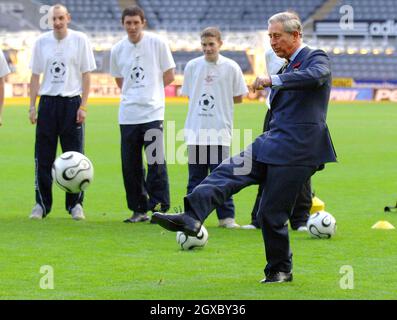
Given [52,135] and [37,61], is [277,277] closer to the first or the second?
[52,135]

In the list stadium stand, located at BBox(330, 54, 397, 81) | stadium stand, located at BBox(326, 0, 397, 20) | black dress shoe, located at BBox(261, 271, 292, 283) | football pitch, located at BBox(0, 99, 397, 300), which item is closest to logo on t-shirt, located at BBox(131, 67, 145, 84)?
football pitch, located at BBox(0, 99, 397, 300)

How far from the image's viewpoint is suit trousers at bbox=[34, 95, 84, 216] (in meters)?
11.4

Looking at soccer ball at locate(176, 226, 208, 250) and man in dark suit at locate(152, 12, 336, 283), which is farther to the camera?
soccer ball at locate(176, 226, 208, 250)

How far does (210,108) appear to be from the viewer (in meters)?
11.2

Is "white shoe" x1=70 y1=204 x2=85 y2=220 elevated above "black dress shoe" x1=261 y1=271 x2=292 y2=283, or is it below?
below

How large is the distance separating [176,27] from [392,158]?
120 feet

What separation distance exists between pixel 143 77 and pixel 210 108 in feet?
2.63

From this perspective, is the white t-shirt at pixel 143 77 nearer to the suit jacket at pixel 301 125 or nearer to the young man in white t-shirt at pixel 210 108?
the young man in white t-shirt at pixel 210 108

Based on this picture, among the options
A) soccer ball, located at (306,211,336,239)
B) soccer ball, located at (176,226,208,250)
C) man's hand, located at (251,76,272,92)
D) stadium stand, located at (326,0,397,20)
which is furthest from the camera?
stadium stand, located at (326,0,397,20)

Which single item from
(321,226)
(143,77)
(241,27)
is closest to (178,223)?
(321,226)

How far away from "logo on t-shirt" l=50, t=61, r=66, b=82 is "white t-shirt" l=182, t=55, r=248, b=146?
4.50 feet

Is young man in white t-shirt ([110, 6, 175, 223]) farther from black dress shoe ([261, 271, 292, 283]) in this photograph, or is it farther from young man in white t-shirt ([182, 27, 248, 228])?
black dress shoe ([261, 271, 292, 283])

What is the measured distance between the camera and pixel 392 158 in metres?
20.3

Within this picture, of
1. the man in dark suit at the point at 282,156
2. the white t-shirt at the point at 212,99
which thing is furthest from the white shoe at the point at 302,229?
the man in dark suit at the point at 282,156
